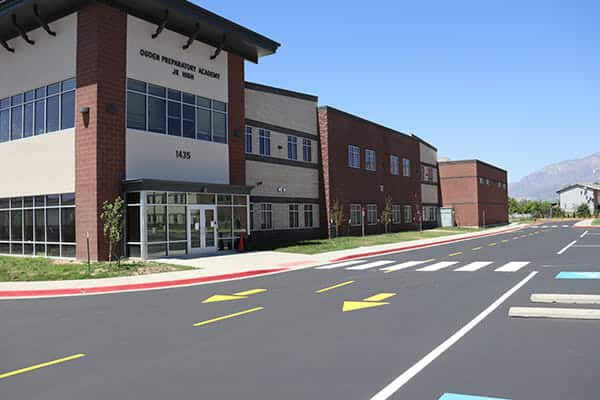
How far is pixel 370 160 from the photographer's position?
1805 inches

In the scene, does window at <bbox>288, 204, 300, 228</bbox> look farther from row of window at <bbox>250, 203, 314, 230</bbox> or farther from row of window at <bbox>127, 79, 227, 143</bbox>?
row of window at <bbox>127, 79, 227, 143</bbox>

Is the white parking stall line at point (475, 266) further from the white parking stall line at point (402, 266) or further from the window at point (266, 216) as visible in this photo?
the window at point (266, 216)

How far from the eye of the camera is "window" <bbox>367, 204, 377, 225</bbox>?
44.6 meters

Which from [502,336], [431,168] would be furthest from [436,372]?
[431,168]

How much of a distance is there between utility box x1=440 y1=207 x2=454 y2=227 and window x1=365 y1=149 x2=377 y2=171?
22857 millimetres

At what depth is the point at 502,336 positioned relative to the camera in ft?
24.9

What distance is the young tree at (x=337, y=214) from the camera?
121ft

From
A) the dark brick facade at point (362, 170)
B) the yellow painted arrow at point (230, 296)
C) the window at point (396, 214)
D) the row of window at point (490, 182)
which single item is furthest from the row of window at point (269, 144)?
the row of window at point (490, 182)

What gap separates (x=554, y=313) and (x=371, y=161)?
37677mm

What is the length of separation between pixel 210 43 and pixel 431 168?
4282 cm

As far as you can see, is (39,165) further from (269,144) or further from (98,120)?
(269,144)

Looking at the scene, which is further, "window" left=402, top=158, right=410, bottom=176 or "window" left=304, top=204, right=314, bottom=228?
"window" left=402, top=158, right=410, bottom=176

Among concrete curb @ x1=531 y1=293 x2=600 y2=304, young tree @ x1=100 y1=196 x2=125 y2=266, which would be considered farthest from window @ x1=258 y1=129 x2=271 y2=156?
concrete curb @ x1=531 y1=293 x2=600 y2=304

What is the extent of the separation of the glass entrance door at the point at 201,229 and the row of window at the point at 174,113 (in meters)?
3.81
